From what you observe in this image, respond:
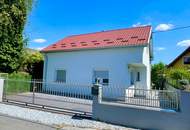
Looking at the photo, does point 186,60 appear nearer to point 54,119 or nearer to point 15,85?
point 15,85

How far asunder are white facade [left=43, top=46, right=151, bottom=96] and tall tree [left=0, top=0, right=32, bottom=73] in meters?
2.98

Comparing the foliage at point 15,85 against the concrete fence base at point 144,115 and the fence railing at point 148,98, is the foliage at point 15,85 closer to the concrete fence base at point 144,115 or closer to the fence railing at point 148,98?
the concrete fence base at point 144,115

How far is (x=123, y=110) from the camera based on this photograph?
8789mm

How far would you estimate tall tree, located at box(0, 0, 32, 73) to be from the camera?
40.1ft

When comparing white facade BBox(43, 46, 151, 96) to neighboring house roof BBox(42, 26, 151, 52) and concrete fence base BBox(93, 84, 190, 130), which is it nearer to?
neighboring house roof BBox(42, 26, 151, 52)

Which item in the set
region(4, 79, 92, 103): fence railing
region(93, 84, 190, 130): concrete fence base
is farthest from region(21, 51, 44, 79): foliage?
region(93, 84, 190, 130): concrete fence base

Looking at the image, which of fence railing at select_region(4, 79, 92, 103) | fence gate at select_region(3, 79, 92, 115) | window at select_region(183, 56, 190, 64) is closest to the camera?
fence gate at select_region(3, 79, 92, 115)

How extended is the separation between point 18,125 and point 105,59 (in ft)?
32.8

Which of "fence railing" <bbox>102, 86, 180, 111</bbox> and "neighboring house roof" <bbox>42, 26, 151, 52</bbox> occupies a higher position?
"neighboring house roof" <bbox>42, 26, 151, 52</bbox>

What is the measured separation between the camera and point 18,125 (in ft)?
27.1

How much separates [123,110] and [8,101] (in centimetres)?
786

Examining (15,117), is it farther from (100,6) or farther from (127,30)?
(127,30)

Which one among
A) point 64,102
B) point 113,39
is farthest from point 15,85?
point 113,39

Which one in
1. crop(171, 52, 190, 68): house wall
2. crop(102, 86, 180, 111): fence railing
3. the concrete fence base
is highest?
crop(171, 52, 190, 68): house wall
